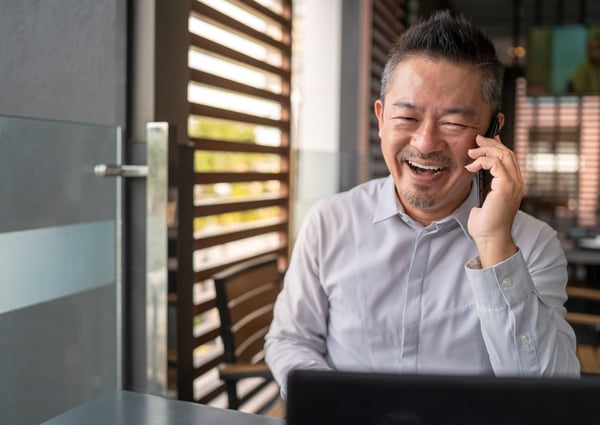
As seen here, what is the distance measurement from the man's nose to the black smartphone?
147 millimetres

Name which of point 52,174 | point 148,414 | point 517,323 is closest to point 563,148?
point 517,323

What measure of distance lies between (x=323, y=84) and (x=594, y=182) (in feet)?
28.3

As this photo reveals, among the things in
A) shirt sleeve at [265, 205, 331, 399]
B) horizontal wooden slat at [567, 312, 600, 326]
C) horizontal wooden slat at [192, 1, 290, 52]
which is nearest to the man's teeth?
shirt sleeve at [265, 205, 331, 399]

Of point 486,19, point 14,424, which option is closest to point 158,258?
point 14,424

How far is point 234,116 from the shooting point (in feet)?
9.16

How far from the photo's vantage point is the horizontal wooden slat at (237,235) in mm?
2592

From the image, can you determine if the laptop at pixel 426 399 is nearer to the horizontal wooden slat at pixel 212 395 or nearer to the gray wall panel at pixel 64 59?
the gray wall panel at pixel 64 59

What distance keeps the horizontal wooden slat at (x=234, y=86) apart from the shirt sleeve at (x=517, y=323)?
146 centimetres

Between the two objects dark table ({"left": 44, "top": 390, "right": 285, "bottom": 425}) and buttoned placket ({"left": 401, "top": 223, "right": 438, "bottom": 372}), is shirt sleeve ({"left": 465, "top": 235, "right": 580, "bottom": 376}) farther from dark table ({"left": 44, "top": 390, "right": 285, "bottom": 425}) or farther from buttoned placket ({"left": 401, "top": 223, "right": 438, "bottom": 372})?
dark table ({"left": 44, "top": 390, "right": 285, "bottom": 425})

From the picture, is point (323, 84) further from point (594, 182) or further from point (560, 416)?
point (594, 182)

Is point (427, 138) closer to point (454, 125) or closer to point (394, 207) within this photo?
point (454, 125)

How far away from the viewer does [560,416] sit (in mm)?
675

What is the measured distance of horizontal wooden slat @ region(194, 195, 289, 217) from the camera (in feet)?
8.43

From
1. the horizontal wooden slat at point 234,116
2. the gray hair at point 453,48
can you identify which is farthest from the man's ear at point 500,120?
the horizontal wooden slat at point 234,116
